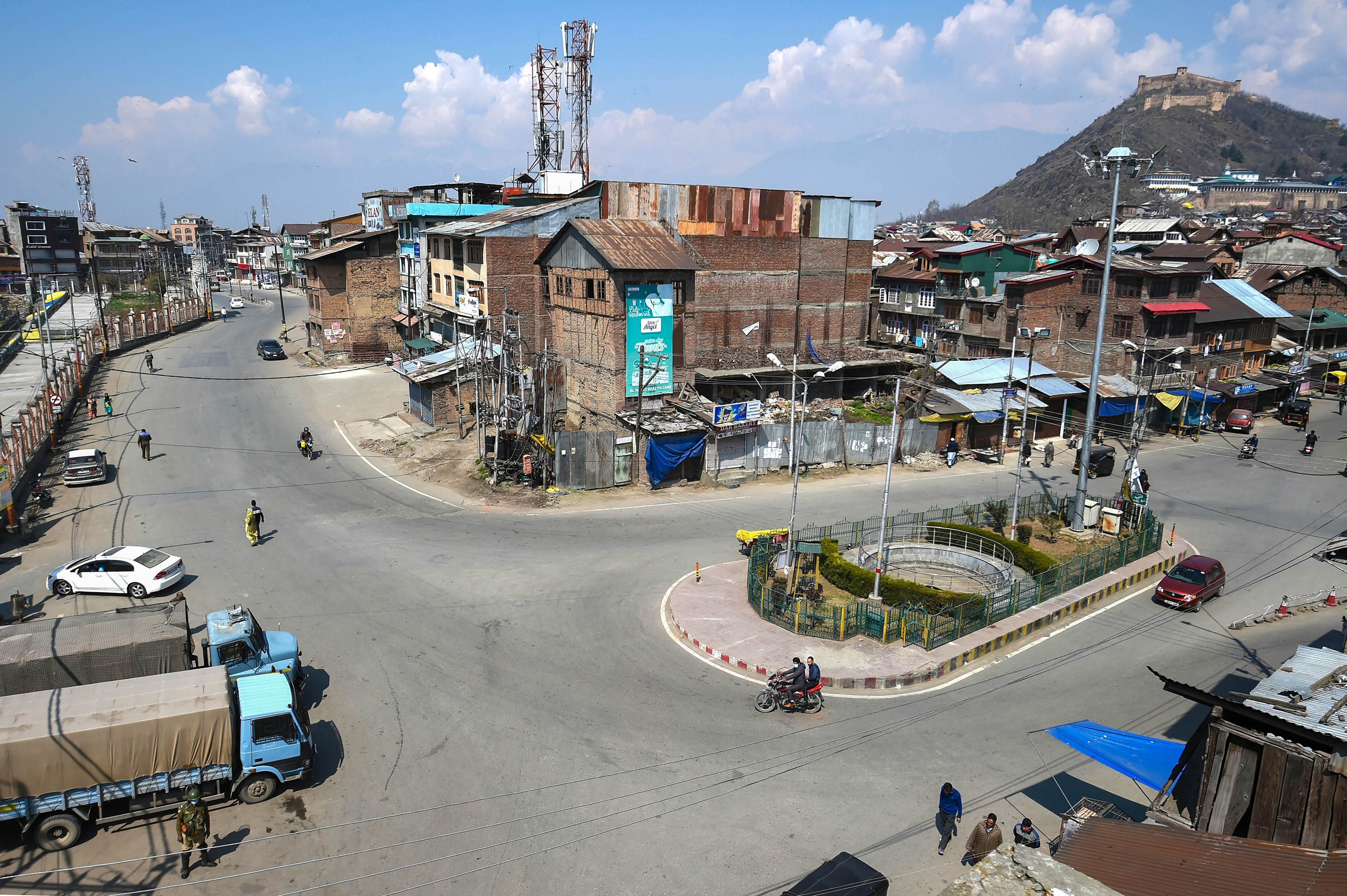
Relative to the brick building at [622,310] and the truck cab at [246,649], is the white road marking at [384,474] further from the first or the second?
the truck cab at [246,649]

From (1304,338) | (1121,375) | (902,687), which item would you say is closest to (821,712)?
(902,687)

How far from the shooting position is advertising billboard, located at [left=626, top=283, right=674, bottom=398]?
115 ft

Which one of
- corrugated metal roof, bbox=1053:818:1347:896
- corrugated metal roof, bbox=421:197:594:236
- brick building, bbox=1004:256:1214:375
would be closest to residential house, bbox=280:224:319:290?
corrugated metal roof, bbox=421:197:594:236

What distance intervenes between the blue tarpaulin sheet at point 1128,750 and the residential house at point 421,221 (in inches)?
1835

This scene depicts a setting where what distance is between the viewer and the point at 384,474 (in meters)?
34.9

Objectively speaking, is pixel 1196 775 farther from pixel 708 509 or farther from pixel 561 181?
pixel 561 181

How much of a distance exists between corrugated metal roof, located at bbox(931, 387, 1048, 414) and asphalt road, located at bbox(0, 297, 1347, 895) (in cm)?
790

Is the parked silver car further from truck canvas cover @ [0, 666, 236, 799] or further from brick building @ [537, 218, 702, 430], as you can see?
truck canvas cover @ [0, 666, 236, 799]

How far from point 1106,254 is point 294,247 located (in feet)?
407

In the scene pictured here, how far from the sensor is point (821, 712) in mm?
17156

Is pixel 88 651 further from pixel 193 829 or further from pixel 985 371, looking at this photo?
pixel 985 371

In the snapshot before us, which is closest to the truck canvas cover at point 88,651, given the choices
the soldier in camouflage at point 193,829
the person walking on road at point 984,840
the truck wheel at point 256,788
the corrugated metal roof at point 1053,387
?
the truck wheel at point 256,788

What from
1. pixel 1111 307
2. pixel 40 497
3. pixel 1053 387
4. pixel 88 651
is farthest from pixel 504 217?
pixel 1111 307

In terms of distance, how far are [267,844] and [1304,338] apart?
7259 cm
